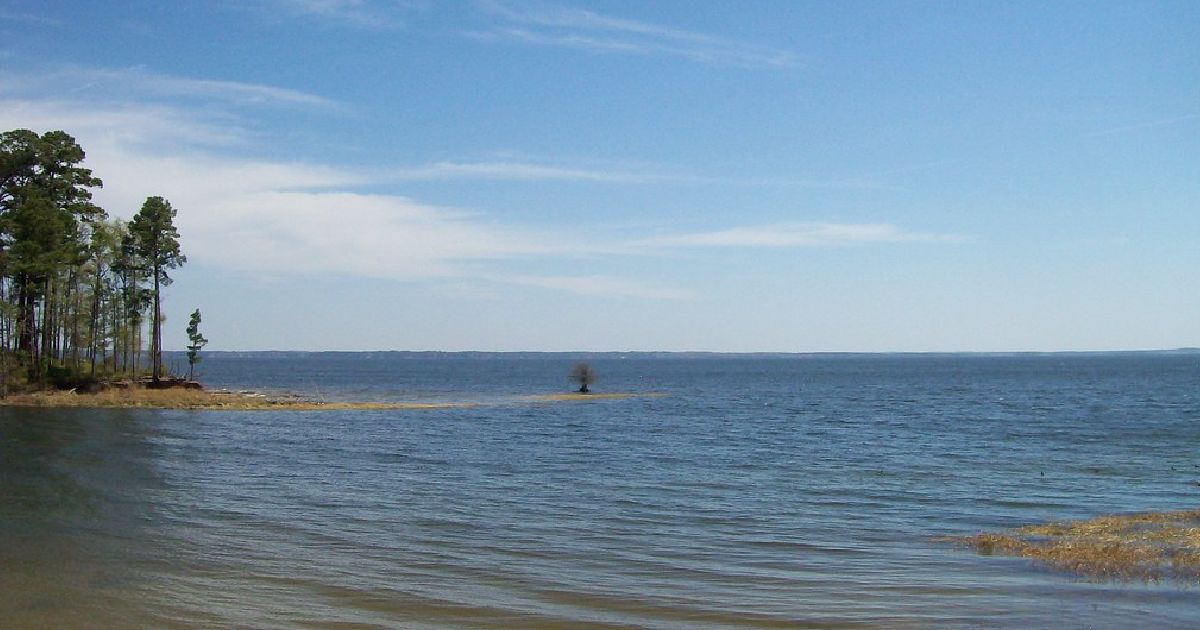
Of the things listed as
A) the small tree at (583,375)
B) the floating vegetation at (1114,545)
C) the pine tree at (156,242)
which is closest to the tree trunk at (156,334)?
the pine tree at (156,242)

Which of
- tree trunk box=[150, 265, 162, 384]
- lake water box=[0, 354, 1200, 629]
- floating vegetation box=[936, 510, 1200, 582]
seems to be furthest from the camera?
tree trunk box=[150, 265, 162, 384]

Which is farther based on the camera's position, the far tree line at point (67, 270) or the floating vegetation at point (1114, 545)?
the far tree line at point (67, 270)

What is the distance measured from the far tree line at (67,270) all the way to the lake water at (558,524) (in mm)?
15823

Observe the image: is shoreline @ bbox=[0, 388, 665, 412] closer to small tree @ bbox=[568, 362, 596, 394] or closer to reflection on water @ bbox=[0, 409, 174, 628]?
reflection on water @ bbox=[0, 409, 174, 628]

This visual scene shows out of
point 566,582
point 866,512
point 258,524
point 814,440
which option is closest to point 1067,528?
point 866,512

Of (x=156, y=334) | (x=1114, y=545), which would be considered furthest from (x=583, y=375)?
(x=1114, y=545)

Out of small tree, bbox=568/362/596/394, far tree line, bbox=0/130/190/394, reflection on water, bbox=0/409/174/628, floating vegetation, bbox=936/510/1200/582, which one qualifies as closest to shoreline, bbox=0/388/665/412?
far tree line, bbox=0/130/190/394

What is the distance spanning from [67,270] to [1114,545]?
235 ft

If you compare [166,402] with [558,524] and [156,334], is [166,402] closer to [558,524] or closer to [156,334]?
[156,334]

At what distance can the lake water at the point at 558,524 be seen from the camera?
14289mm

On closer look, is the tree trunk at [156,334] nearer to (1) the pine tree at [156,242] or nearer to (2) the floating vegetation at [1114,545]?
(1) the pine tree at [156,242]

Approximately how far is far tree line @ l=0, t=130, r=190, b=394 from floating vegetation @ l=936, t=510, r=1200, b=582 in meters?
60.6

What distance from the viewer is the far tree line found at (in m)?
62.9

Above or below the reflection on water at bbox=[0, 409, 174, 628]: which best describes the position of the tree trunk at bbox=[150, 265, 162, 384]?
above
